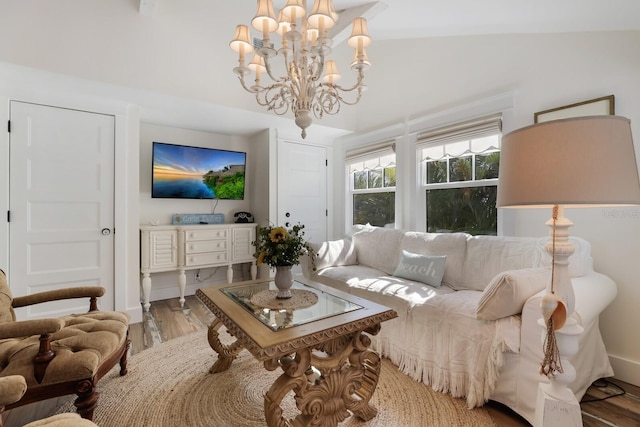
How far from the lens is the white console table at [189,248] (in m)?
3.16

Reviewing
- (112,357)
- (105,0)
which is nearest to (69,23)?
(105,0)

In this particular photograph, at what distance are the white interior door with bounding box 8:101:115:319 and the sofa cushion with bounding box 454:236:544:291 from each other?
3.28 m

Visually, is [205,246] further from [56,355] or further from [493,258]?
[493,258]

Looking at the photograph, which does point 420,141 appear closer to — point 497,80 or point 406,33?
point 497,80

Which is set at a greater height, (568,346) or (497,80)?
(497,80)

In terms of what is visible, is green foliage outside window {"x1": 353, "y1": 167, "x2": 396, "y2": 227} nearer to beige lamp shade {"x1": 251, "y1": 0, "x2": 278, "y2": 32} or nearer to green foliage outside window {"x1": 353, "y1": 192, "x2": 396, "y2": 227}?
green foliage outside window {"x1": 353, "y1": 192, "x2": 396, "y2": 227}

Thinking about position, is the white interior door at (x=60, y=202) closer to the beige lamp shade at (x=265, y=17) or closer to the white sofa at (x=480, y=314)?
the beige lamp shade at (x=265, y=17)

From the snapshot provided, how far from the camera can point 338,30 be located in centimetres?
277

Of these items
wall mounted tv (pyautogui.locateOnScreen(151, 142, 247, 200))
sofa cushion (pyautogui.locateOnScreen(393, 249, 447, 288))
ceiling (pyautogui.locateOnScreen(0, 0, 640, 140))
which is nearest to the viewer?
ceiling (pyautogui.locateOnScreen(0, 0, 640, 140))

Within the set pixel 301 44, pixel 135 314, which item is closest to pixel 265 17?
pixel 301 44

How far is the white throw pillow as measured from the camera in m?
1.53

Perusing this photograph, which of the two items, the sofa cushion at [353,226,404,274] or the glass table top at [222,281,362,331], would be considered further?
the sofa cushion at [353,226,404,274]

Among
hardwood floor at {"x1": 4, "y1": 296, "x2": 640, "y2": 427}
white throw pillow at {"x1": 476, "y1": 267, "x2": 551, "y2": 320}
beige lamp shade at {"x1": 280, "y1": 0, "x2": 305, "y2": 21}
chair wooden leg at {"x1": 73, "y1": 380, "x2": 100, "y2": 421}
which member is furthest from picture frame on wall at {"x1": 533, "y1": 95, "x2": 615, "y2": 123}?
chair wooden leg at {"x1": 73, "y1": 380, "x2": 100, "y2": 421}

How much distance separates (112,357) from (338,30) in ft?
9.99
